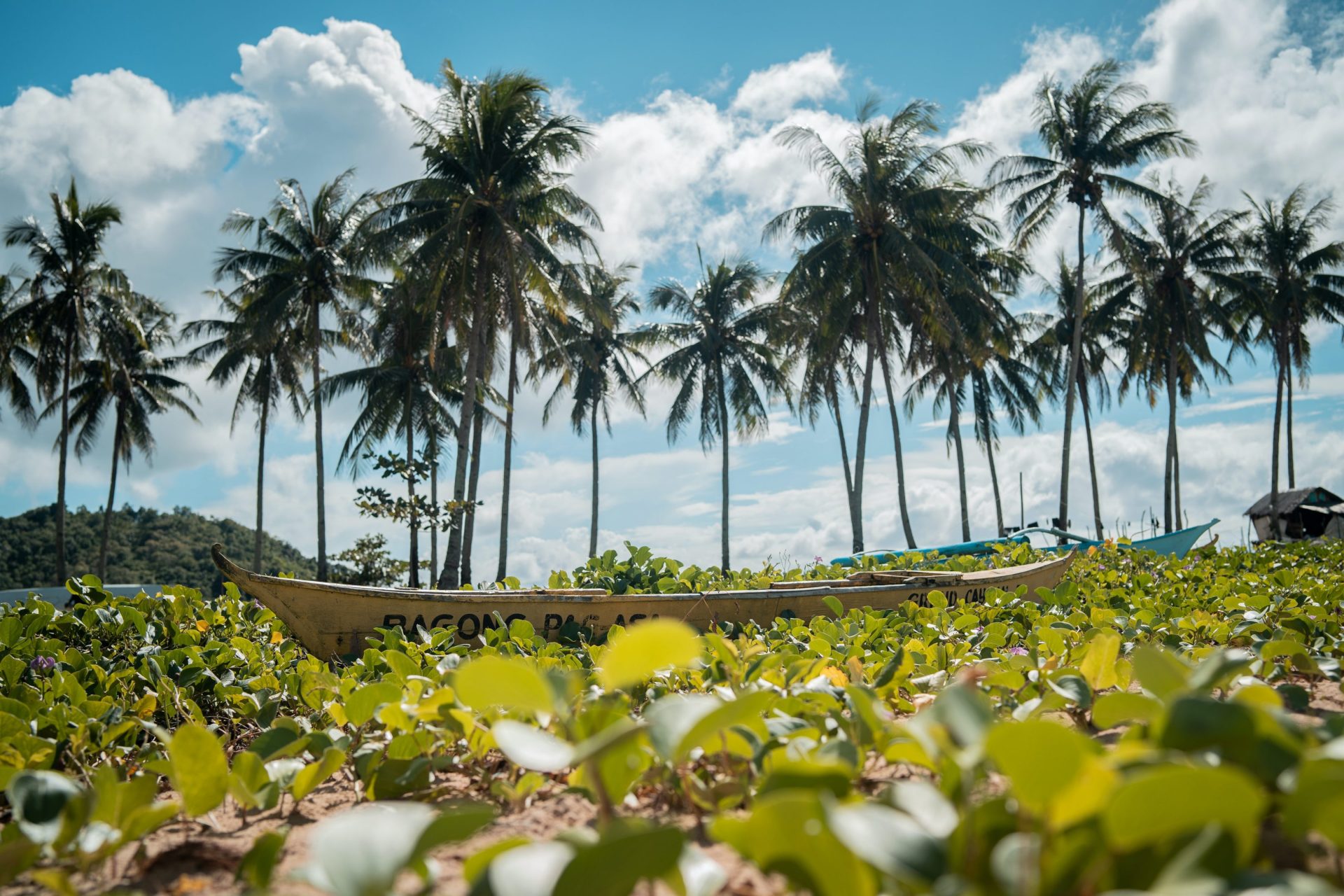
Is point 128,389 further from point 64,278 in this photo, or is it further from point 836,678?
point 836,678

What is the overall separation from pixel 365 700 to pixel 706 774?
1.95ft

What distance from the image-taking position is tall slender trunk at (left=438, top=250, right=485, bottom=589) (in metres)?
15.9

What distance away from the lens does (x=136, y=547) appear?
33.1m

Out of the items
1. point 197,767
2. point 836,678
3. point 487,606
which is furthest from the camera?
point 487,606

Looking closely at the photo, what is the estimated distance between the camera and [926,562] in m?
9.47

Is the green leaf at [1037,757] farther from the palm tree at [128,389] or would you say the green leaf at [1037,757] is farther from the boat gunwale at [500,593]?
the palm tree at [128,389]

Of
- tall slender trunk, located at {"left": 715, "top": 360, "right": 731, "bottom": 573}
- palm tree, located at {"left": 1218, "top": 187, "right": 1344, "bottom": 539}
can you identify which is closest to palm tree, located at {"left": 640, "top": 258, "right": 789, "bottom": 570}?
tall slender trunk, located at {"left": 715, "top": 360, "right": 731, "bottom": 573}

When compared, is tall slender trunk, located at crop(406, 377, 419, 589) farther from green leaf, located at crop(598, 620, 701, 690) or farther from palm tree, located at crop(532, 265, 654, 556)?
green leaf, located at crop(598, 620, 701, 690)

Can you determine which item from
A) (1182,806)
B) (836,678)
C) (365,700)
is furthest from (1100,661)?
(365,700)

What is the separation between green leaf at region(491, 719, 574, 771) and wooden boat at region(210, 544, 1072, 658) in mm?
3441

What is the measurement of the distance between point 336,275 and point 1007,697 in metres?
22.7

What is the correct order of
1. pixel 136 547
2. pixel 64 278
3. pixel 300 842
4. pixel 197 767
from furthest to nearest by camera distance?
pixel 136 547, pixel 64 278, pixel 300 842, pixel 197 767

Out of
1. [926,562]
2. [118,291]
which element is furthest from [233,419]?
[926,562]

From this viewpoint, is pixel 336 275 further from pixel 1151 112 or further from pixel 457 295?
pixel 1151 112
